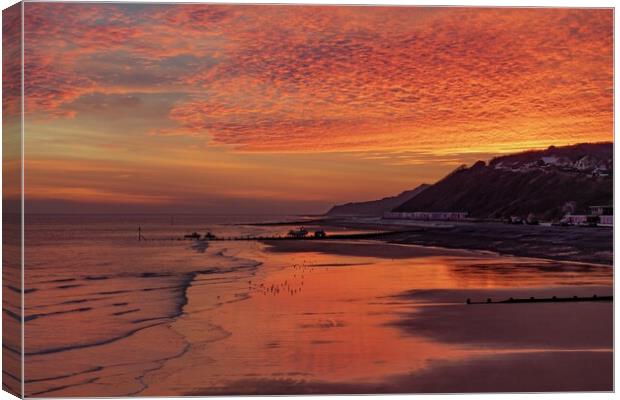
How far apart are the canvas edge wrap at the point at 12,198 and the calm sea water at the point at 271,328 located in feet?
0.87

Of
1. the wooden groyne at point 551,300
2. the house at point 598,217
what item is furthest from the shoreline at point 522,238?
the wooden groyne at point 551,300

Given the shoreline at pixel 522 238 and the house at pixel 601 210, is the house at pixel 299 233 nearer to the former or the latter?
the shoreline at pixel 522 238

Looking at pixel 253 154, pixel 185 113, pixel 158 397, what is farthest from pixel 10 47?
pixel 158 397

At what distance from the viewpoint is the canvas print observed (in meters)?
11.9

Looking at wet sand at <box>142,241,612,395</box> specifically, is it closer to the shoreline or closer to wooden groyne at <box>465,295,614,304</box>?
wooden groyne at <box>465,295,614,304</box>

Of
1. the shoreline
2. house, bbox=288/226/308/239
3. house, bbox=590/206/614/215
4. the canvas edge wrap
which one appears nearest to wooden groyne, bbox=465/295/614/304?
the shoreline

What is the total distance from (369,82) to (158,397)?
492cm

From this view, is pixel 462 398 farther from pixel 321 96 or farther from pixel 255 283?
pixel 255 283

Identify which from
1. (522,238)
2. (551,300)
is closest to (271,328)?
(551,300)

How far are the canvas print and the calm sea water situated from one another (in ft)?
0.13

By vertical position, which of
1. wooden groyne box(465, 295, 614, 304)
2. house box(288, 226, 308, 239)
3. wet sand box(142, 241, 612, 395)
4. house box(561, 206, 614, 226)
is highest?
house box(561, 206, 614, 226)

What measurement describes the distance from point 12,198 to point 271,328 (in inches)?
145

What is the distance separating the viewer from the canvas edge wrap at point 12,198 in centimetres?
1158

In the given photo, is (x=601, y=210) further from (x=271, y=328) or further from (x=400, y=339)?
(x=271, y=328)
